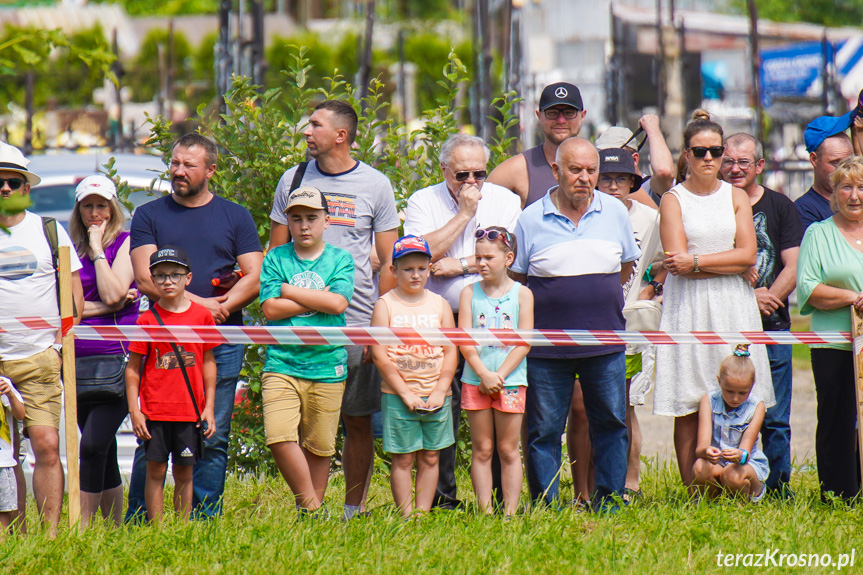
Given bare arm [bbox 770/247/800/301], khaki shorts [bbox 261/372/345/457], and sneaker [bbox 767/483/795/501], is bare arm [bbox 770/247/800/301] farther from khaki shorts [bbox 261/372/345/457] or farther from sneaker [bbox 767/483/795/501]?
khaki shorts [bbox 261/372/345/457]

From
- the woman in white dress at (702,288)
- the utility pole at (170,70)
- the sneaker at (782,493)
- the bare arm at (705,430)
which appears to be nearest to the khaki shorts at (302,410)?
the woman in white dress at (702,288)

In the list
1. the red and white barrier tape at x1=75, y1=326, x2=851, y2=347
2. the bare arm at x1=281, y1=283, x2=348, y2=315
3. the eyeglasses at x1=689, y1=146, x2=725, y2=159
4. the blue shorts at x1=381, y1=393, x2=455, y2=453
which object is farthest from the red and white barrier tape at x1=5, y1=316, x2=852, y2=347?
the eyeglasses at x1=689, y1=146, x2=725, y2=159

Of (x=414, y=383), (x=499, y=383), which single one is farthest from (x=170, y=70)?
(x=499, y=383)

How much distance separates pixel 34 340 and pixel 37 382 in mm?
207

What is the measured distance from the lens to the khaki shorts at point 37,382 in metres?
4.96

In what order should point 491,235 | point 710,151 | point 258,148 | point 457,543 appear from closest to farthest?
point 457,543 → point 491,235 → point 710,151 → point 258,148

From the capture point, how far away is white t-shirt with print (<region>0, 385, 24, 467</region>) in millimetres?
4820

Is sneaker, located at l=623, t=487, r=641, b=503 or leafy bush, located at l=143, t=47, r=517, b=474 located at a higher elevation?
leafy bush, located at l=143, t=47, r=517, b=474

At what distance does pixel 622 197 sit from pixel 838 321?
140cm

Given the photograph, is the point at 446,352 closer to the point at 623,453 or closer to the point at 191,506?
the point at 623,453

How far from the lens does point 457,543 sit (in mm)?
4582

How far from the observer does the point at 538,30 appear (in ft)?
133

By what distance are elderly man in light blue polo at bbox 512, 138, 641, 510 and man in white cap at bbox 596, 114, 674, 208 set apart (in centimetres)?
→ 87

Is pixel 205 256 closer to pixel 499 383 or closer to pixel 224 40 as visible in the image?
pixel 499 383
